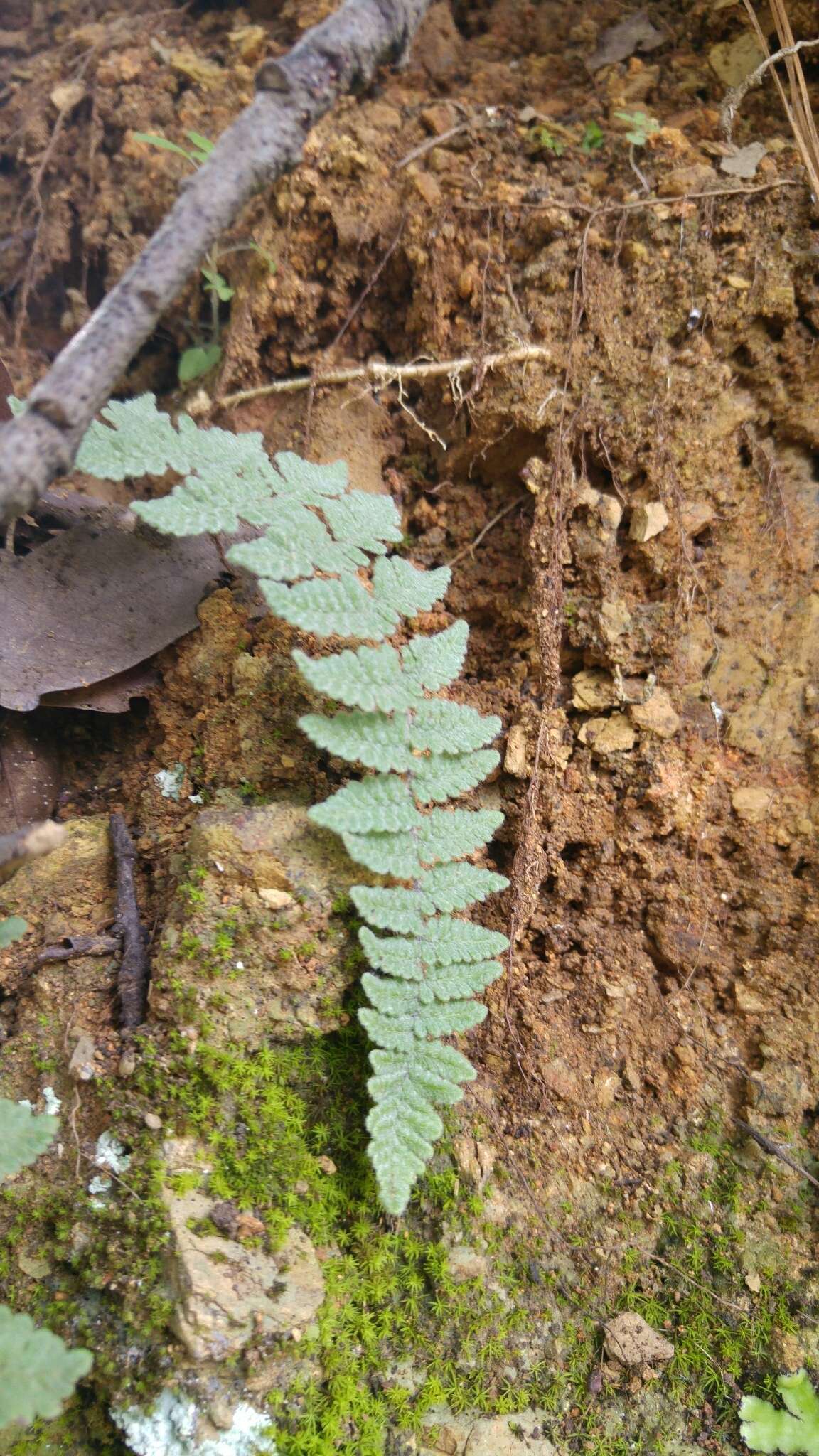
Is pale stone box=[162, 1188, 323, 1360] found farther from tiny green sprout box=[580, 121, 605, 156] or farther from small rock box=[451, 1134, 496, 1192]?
tiny green sprout box=[580, 121, 605, 156]

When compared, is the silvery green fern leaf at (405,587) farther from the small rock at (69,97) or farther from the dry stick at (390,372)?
the small rock at (69,97)

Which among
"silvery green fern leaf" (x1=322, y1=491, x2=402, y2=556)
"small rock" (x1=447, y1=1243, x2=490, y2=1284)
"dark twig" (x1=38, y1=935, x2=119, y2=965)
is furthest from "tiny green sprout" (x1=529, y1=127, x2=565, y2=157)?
"small rock" (x1=447, y1=1243, x2=490, y2=1284)

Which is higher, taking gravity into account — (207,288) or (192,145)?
(192,145)

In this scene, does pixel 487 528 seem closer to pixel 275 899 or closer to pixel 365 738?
pixel 365 738

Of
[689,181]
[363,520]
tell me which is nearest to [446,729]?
[363,520]

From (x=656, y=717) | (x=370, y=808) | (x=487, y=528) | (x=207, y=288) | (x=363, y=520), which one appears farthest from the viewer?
(x=207, y=288)

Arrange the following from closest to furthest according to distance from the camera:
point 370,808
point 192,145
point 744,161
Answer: point 370,808 < point 744,161 < point 192,145

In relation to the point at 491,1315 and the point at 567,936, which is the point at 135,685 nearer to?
the point at 567,936
